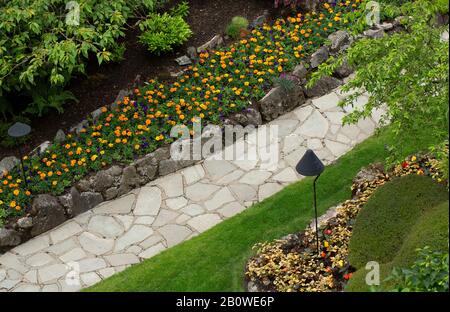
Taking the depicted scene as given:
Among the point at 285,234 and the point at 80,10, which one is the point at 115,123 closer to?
the point at 80,10

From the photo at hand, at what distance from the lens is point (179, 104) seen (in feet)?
40.7

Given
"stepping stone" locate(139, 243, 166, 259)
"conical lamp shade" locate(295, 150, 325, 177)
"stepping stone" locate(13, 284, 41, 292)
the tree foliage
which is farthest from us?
"stepping stone" locate(139, 243, 166, 259)

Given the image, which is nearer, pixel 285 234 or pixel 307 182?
pixel 285 234

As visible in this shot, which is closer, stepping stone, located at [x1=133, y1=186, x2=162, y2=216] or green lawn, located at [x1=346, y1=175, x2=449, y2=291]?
green lawn, located at [x1=346, y1=175, x2=449, y2=291]

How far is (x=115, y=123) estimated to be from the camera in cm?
1217

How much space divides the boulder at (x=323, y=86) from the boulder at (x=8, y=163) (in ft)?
17.5

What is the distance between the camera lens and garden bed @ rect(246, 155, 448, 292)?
9094 millimetres

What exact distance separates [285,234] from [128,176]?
2.94 m

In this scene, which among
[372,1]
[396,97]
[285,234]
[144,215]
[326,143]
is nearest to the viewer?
[396,97]

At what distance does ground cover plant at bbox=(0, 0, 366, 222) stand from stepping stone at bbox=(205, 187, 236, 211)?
4.50ft

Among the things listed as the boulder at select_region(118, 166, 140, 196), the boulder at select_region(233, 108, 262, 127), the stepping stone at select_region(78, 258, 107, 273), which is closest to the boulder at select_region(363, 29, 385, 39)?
the boulder at select_region(233, 108, 262, 127)

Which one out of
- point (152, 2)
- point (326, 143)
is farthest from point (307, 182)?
point (152, 2)

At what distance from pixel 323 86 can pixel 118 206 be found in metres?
4.49

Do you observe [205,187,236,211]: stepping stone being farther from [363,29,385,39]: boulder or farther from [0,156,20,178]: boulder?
[363,29,385,39]: boulder
